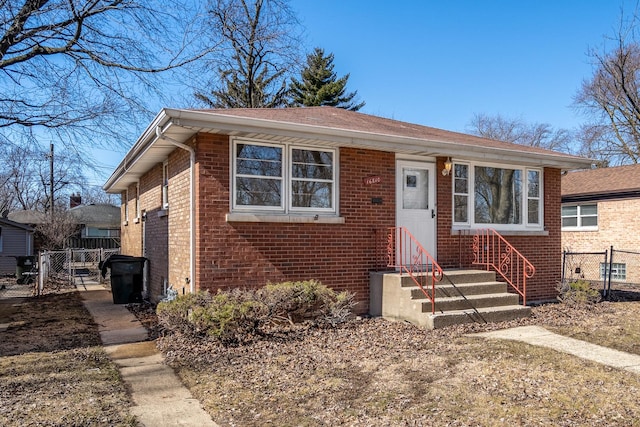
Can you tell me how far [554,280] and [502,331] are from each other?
4.10m

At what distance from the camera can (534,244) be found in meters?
10.2

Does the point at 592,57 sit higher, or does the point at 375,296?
the point at 592,57

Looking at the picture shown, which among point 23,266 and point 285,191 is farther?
point 23,266

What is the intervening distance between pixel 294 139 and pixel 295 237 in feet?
5.27

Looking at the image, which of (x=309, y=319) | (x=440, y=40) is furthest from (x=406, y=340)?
(x=440, y=40)

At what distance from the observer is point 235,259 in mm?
7426

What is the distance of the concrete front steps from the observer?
729 cm

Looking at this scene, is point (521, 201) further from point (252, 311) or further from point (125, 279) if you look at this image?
point (125, 279)

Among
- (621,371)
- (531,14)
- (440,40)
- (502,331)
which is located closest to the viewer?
(621,371)

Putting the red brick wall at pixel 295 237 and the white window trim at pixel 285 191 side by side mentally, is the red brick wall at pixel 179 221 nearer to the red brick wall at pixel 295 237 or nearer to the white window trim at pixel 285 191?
the red brick wall at pixel 295 237

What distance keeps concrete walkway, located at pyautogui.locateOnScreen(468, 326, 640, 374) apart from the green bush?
219 cm

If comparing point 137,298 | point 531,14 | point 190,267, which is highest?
point 531,14

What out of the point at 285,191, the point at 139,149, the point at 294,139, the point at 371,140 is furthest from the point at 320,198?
the point at 139,149

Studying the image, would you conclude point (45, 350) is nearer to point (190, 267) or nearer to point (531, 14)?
point (190, 267)
